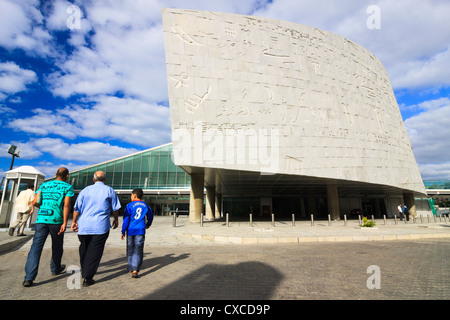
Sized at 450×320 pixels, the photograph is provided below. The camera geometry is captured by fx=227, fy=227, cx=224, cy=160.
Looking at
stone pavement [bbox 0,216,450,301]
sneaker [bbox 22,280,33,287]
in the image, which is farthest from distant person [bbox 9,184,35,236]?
sneaker [bbox 22,280,33,287]

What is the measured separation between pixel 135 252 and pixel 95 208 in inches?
41.0

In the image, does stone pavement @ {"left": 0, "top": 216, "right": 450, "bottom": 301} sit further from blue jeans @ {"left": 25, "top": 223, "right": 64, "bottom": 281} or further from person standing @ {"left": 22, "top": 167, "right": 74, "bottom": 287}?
person standing @ {"left": 22, "top": 167, "right": 74, "bottom": 287}

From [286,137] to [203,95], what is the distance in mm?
6432

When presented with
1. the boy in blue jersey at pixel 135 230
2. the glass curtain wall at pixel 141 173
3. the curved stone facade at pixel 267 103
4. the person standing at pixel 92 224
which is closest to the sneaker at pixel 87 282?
the person standing at pixel 92 224

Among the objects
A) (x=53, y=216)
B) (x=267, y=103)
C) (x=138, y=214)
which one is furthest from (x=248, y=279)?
(x=267, y=103)

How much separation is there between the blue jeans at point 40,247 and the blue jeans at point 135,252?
114cm

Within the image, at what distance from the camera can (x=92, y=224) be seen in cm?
356

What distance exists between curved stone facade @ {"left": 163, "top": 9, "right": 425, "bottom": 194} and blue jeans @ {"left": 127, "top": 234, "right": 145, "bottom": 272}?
1038 centimetres

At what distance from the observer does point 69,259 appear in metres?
5.36

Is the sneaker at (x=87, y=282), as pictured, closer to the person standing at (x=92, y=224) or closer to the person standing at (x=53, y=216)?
the person standing at (x=92, y=224)

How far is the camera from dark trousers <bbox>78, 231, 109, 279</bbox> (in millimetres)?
3423

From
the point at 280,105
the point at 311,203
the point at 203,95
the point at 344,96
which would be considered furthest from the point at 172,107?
the point at 311,203

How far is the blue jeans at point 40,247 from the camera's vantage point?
335 centimetres
